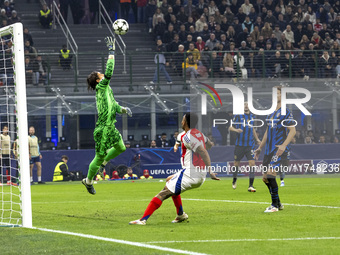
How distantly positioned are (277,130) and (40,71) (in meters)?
18.8

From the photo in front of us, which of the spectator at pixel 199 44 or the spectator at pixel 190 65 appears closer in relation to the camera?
the spectator at pixel 190 65

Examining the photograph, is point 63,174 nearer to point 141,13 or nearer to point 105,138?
point 141,13

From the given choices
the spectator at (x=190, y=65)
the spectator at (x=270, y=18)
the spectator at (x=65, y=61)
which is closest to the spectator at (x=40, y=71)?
the spectator at (x=65, y=61)

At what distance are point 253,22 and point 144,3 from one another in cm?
568

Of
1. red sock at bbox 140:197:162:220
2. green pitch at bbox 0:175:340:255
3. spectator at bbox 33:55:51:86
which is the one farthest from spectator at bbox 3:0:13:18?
red sock at bbox 140:197:162:220

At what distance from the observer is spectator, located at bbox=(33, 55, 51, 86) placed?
31844 mm

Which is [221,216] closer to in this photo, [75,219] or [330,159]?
[75,219]

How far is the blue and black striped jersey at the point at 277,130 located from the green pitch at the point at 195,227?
1.23 meters

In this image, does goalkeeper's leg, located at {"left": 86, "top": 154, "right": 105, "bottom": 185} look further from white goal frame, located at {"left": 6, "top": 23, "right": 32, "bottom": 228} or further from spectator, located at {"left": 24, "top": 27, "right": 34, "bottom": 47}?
spectator, located at {"left": 24, "top": 27, "right": 34, "bottom": 47}

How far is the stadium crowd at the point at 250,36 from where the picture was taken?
32.9 metres

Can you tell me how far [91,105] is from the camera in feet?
103

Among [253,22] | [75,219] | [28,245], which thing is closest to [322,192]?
[75,219]

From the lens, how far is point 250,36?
36.5 m

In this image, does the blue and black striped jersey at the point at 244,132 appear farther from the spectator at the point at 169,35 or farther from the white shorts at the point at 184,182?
the spectator at the point at 169,35
